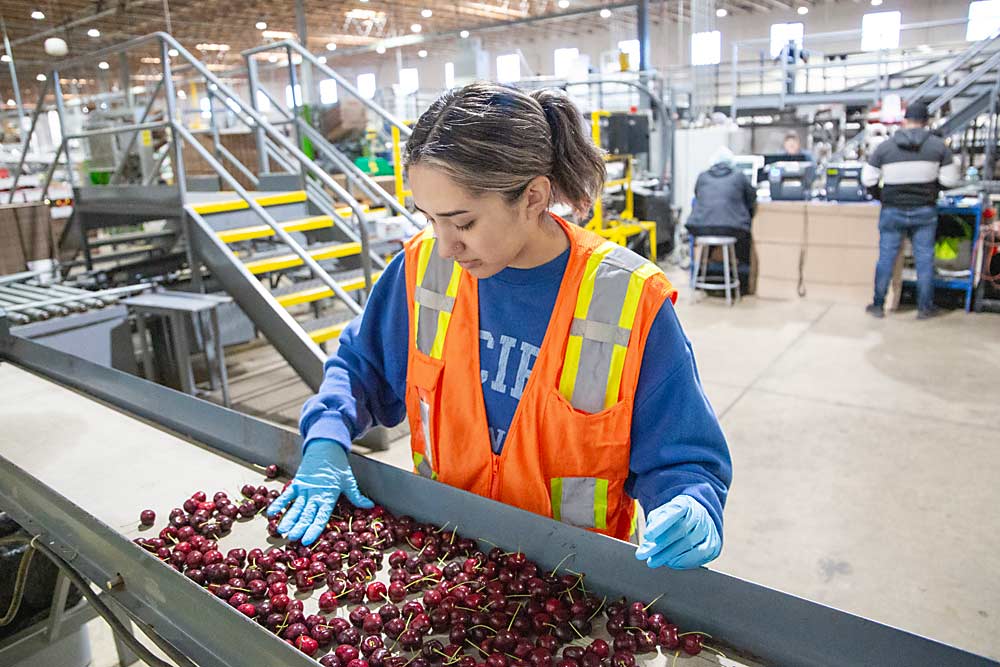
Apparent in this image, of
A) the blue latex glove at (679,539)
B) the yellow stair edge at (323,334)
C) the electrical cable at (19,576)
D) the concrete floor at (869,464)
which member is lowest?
the concrete floor at (869,464)

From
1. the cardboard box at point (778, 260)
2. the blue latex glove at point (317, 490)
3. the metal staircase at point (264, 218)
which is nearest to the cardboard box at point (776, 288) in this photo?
the cardboard box at point (778, 260)

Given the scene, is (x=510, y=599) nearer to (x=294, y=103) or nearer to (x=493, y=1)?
(x=294, y=103)

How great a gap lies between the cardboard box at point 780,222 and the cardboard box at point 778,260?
6 cm

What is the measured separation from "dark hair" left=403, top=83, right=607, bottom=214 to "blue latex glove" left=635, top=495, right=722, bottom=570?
2.14ft

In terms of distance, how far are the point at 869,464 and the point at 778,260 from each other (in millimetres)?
4223

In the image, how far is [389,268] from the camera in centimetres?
176

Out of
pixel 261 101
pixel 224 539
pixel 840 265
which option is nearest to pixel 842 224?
pixel 840 265

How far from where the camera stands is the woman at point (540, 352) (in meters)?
1.35

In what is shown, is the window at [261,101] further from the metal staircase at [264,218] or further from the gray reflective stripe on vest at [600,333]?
the gray reflective stripe on vest at [600,333]

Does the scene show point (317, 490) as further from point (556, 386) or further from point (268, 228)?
point (268, 228)

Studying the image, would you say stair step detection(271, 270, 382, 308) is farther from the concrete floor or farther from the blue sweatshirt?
the blue sweatshirt

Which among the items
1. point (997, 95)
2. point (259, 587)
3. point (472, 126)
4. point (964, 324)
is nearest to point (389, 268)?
point (472, 126)

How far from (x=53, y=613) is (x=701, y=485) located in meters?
1.74

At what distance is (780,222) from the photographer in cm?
763
